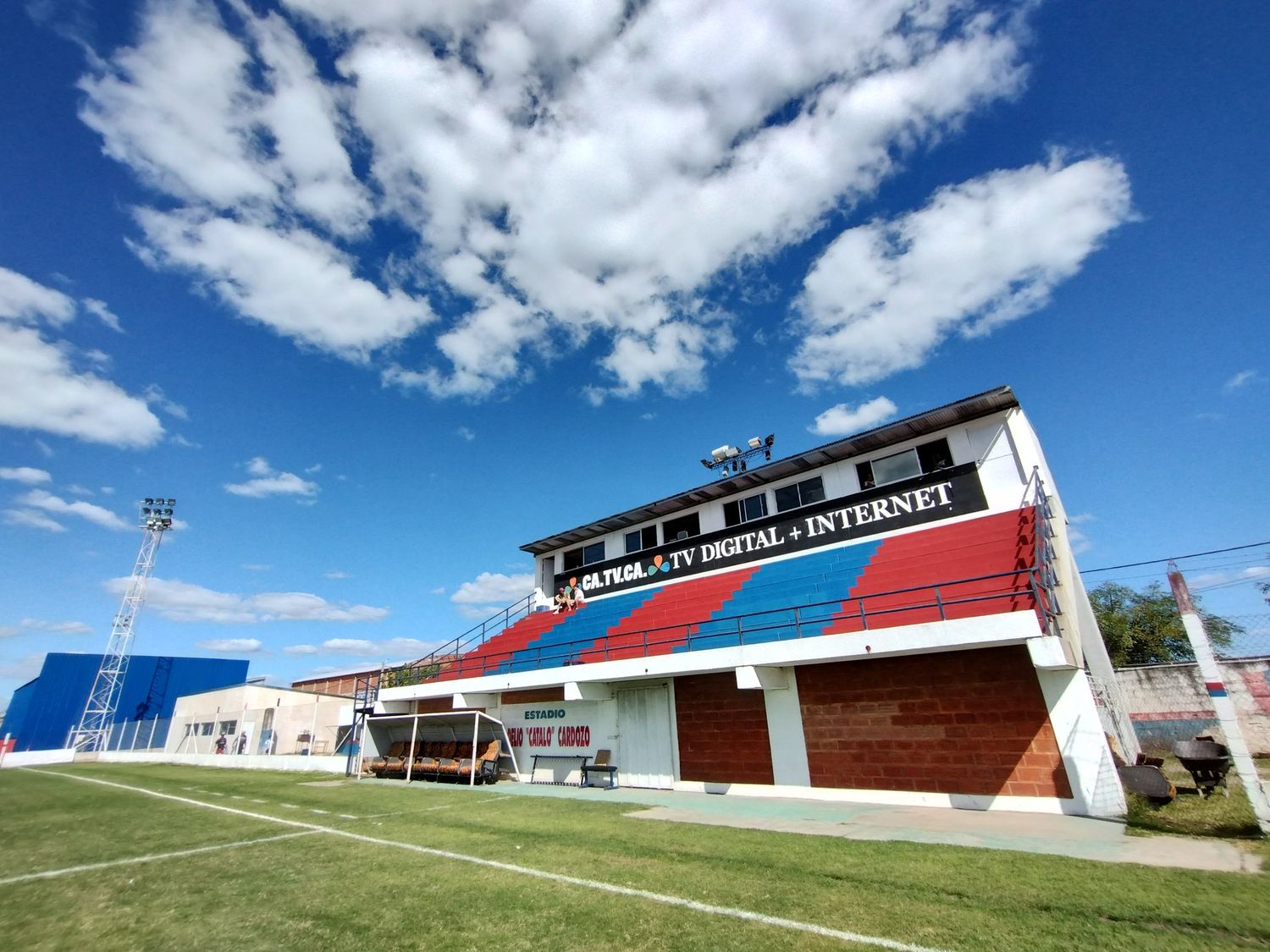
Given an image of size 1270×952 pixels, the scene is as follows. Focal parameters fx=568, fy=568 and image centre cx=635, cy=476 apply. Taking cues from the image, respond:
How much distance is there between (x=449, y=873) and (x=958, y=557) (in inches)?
437

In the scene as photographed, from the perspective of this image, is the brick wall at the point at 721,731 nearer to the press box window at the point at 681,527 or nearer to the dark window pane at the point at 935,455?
the press box window at the point at 681,527

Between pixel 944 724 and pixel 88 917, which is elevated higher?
pixel 944 724

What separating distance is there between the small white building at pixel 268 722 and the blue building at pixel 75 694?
14305 mm

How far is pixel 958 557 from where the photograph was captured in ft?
39.9

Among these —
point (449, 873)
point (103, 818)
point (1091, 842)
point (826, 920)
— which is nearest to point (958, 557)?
point (1091, 842)

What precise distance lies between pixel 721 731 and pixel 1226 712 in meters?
8.40

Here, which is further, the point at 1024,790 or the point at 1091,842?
the point at 1024,790

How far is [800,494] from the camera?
1723cm

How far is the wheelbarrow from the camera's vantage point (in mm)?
9039

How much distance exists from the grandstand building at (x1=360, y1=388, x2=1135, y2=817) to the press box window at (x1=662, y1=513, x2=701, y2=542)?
8 centimetres

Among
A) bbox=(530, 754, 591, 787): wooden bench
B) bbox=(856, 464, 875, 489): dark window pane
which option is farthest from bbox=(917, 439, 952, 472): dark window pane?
bbox=(530, 754, 591, 787): wooden bench

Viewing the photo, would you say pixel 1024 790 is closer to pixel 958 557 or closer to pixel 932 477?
pixel 958 557

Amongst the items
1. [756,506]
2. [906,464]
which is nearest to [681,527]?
[756,506]

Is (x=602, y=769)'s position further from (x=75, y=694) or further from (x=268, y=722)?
(x=75, y=694)
